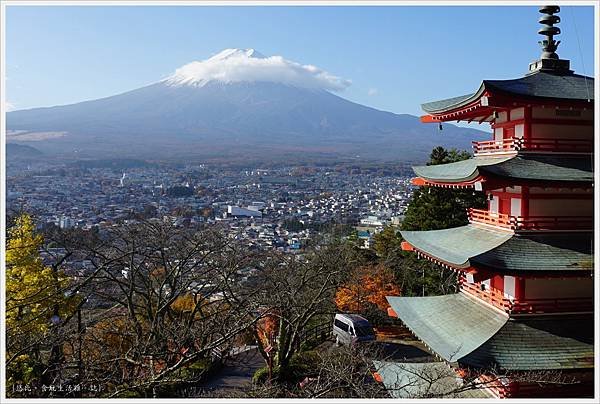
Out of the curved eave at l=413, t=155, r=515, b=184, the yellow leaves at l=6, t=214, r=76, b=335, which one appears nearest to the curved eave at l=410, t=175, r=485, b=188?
the curved eave at l=413, t=155, r=515, b=184

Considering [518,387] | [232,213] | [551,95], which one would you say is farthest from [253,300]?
A: [232,213]

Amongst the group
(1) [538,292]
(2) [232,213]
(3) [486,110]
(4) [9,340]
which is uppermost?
(3) [486,110]

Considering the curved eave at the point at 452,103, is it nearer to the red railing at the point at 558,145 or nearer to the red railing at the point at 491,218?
the red railing at the point at 558,145

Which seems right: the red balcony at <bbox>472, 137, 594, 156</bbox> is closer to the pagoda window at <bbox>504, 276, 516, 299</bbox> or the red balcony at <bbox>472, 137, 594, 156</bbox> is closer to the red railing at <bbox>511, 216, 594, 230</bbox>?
the red railing at <bbox>511, 216, 594, 230</bbox>

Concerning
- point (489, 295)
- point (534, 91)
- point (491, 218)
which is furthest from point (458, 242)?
point (534, 91)

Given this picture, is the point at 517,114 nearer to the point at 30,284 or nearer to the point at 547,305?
the point at 547,305

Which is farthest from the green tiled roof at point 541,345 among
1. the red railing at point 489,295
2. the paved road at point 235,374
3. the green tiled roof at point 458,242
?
the paved road at point 235,374

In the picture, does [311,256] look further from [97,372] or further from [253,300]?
[97,372]
